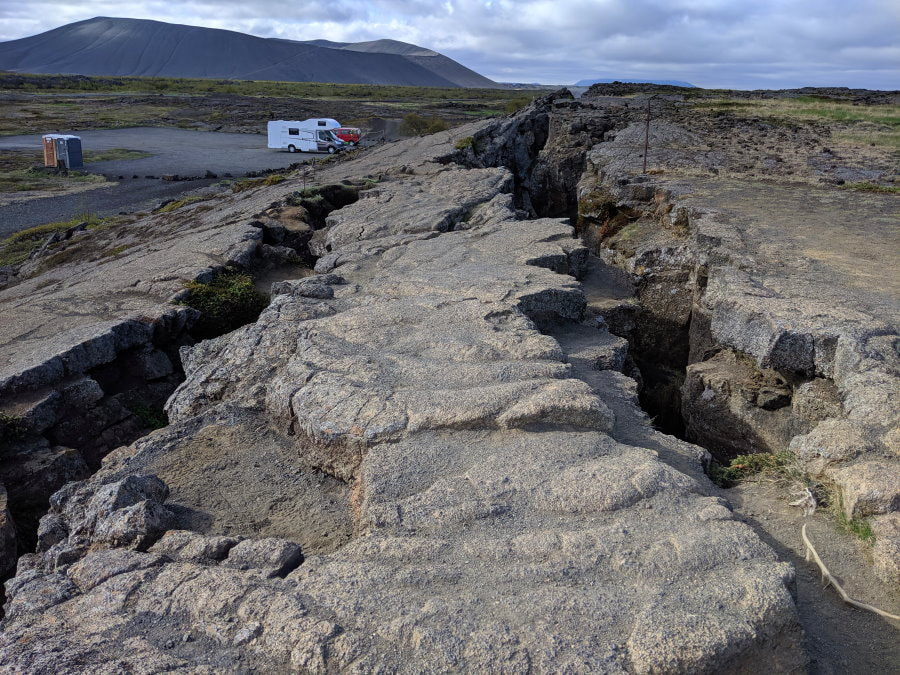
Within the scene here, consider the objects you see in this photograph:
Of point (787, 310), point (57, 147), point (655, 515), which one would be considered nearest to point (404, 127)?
point (57, 147)

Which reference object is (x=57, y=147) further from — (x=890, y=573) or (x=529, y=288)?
(x=890, y=573)

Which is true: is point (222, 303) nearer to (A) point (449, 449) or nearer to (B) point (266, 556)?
(A) point (449, 449)

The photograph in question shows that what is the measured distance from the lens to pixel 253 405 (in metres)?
4.46

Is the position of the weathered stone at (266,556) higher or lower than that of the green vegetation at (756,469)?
higher

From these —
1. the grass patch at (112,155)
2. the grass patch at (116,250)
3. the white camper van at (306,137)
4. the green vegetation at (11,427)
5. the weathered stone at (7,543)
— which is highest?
the white camper van at (306,137)

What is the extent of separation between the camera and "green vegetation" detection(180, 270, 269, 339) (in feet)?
22.7

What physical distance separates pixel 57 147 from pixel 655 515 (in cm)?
2869

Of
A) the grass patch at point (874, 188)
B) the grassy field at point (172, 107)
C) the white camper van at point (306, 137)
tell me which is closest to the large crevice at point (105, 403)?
the grass patch at point (874, 188)

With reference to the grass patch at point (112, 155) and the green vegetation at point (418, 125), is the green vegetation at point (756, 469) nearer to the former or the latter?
the green vegetation at point (418, 125)

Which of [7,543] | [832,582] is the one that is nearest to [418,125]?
[7,543]

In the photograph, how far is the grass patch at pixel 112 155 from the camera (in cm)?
2922

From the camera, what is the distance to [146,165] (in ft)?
91.1

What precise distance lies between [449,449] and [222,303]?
446 centimetres

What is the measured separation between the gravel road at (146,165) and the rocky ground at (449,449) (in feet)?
42.6
